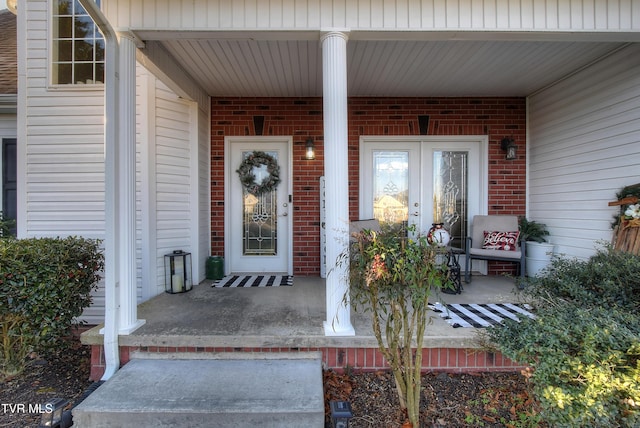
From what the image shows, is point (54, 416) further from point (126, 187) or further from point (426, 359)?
point (426, 359)

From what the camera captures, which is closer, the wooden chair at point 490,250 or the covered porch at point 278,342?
the covered porch at point 278,342

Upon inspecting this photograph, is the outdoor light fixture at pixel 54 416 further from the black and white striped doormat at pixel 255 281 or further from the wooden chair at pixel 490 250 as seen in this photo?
the wooden chair at pixel 490 250

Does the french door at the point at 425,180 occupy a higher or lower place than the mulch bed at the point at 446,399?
higher

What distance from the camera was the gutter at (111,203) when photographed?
6.89 feet

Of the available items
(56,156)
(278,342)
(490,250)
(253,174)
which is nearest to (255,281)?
(253,174)

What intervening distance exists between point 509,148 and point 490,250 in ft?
4.71

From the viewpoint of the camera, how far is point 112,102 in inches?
84.0

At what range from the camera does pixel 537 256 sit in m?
3.62

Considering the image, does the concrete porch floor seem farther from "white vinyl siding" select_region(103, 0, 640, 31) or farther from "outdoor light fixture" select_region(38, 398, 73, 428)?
"white vinyl siding" select_region(103, 0, 640, 31)

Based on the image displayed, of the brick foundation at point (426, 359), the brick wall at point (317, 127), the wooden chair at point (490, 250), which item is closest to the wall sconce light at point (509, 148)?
the brick wall at point (317, 127)

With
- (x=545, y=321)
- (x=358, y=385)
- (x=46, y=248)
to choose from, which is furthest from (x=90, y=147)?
(x=545, y=321)

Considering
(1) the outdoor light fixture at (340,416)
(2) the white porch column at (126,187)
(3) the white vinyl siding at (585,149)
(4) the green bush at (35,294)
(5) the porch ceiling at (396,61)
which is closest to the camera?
(1) the outdoor light fixture at (340,416)

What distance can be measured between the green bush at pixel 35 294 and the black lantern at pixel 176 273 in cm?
95

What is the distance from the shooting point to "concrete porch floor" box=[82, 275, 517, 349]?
2105 mm
